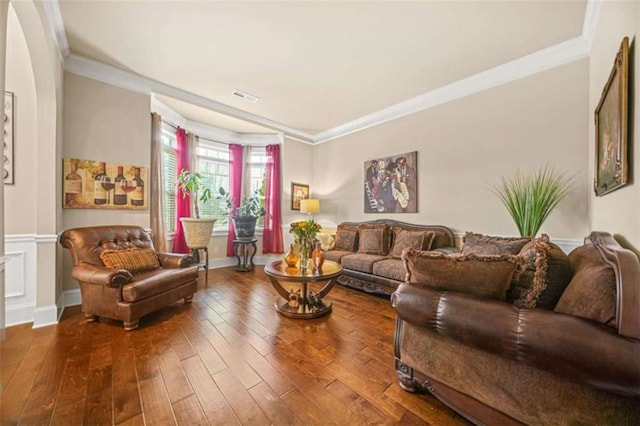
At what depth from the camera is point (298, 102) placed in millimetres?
4043

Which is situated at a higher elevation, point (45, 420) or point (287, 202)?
point (287, 202)

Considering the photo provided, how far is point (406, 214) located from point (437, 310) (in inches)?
114

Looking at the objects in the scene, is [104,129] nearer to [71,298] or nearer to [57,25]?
[57,25]

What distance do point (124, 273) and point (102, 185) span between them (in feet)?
4.65

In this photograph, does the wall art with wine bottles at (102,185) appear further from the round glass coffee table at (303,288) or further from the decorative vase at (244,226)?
the round glass coffee table at (303,288)

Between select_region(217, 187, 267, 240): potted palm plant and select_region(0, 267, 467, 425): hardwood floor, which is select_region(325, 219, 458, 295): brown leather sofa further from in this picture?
select_region(217, 187, 267, 240): potted palm plant

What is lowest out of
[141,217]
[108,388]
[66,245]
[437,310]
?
[108,388]

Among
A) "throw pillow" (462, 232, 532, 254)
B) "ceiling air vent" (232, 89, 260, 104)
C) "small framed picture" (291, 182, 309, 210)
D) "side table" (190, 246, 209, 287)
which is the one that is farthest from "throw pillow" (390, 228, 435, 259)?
"ceiling air vent" (232, 89, 260, 104)

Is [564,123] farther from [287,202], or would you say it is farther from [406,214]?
[287,202]

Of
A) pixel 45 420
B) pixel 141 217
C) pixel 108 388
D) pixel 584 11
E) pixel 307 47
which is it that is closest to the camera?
pixel 45 420

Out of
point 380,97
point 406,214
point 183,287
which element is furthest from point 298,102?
point 183,287

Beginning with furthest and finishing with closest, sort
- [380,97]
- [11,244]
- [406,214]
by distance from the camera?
[406,214], [380,97], [11,244]

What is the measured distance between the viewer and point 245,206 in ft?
16.1

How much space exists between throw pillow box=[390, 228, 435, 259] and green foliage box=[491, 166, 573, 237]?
3.26 ft
